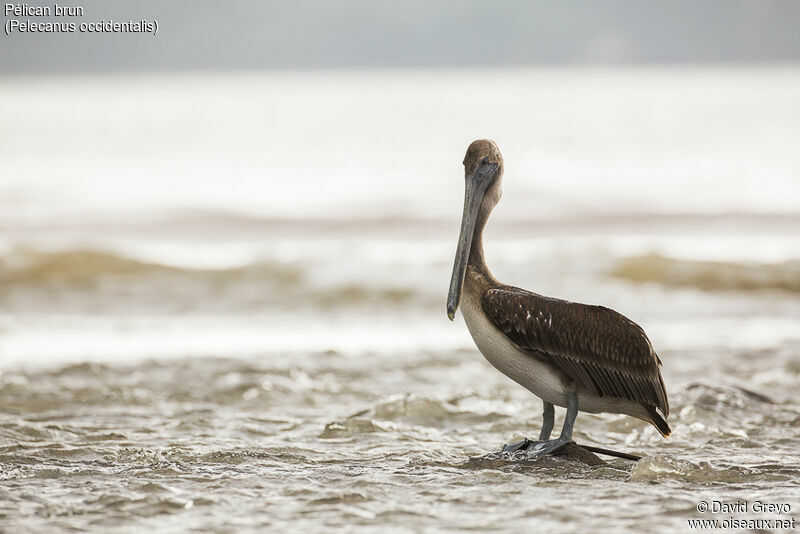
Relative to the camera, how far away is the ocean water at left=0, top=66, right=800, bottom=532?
436 centimetres

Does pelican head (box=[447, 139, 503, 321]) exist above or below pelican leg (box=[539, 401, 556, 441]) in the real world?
above

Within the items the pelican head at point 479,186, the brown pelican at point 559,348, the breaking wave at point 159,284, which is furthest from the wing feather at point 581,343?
the breaking wave at point 159,284

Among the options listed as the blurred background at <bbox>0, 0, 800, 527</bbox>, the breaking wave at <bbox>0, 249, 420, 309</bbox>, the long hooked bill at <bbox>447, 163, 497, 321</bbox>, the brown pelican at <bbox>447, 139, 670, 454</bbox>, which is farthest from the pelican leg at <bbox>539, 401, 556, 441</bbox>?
the breaking wave at <bbox>0, 249, 420, 309</bbox>

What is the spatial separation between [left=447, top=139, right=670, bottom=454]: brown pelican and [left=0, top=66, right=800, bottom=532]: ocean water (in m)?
0.30

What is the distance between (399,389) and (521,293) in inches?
99.4

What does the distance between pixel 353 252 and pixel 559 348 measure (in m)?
8.57

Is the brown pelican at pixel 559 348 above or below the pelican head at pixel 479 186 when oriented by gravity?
below

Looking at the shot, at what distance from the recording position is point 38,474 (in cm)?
465

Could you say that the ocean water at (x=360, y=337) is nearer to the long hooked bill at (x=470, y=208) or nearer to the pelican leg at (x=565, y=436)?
the pelican leg at (x=565, y=436)

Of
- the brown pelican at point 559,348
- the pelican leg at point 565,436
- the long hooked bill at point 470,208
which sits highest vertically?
the long hooked bill at point 470,208

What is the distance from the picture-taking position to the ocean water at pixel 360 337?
4.36 m

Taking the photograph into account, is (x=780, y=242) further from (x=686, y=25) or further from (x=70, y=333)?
(x=686, y=25)

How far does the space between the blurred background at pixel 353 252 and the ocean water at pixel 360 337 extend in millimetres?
48

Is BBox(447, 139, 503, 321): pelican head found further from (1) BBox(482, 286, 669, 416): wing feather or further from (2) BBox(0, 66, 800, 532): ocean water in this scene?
(2) BBox(0, 66, 800, 532): ocean water
